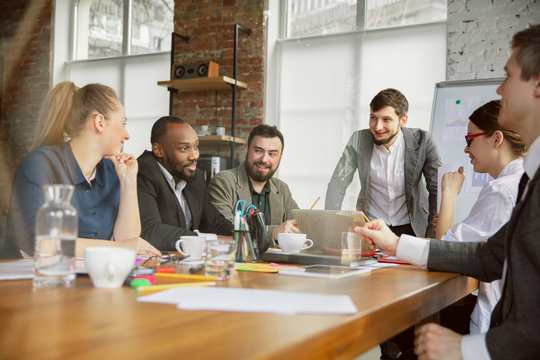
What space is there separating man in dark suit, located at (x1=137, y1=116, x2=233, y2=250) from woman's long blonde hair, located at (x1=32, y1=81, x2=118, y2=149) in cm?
42

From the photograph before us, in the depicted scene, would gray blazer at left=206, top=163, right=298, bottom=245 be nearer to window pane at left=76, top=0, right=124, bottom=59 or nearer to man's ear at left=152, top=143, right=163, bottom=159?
man's ear at left=152, top=143, right=163, bottom=159

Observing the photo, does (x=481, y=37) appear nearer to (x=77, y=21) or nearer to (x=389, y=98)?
(x=389, y=98)

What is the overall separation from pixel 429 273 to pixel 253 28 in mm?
3840

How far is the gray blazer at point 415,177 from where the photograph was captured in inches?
113

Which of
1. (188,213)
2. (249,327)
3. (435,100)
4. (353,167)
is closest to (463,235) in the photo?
(249,327)

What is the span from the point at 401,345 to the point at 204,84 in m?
3.16

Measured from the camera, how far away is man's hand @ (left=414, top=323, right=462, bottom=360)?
2.95 ft

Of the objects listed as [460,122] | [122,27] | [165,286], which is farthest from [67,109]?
[122,27]

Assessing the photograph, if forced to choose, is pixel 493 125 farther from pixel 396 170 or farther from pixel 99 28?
pixel 99 28

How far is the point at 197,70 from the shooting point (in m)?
4.54

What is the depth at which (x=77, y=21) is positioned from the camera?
5430 millimetres

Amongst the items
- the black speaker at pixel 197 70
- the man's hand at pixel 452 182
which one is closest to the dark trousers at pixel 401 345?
the man's hand at pixel 452 182

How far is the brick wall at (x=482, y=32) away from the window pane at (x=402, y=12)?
0.17m

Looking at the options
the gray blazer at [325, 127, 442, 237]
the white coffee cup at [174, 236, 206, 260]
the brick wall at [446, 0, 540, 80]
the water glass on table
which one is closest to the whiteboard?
the brick wall at [446, 0, 540, 80]
